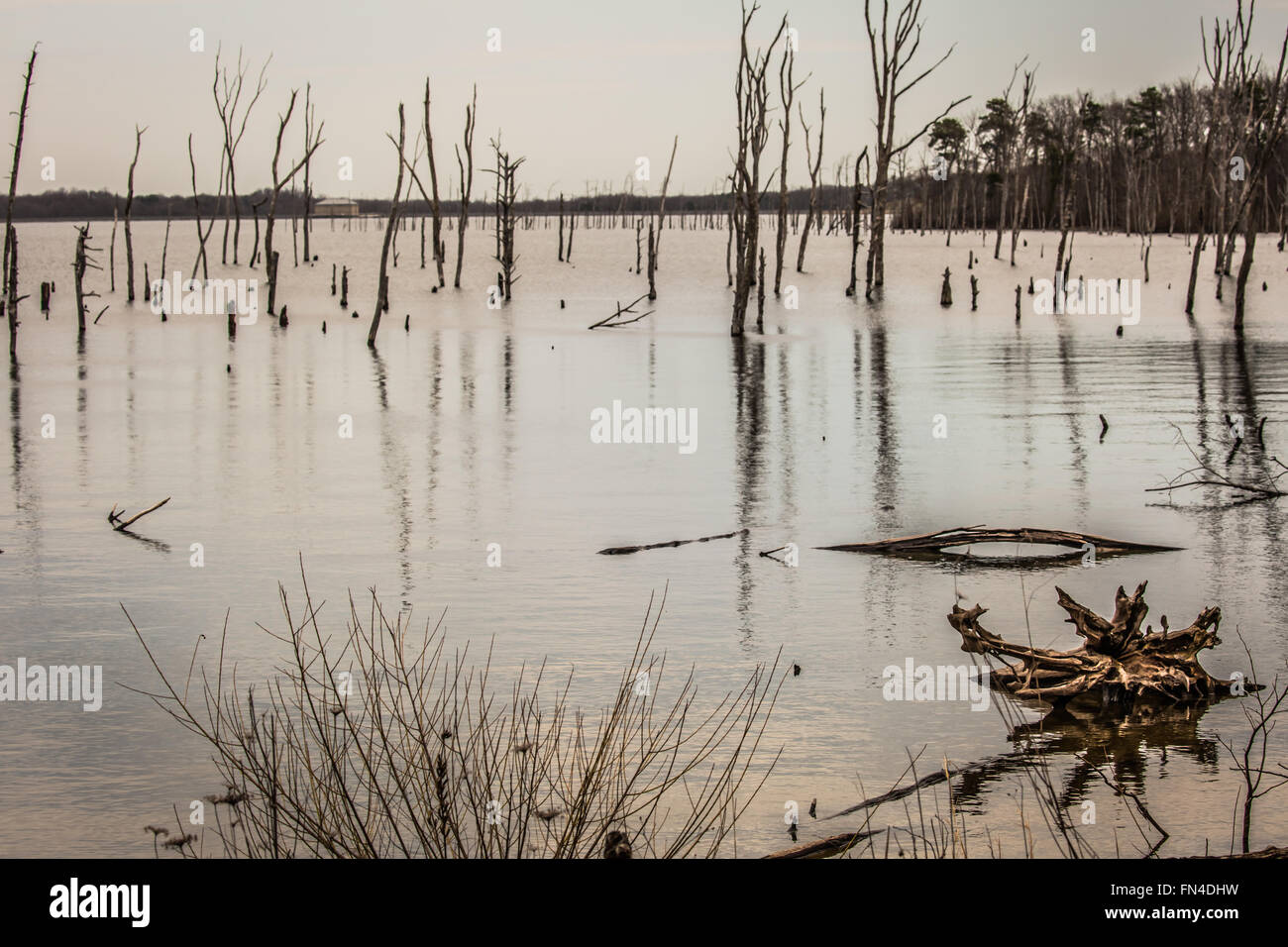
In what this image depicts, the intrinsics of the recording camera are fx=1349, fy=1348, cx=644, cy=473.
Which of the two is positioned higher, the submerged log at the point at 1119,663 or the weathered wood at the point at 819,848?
the submerged log at the point at 1119,663

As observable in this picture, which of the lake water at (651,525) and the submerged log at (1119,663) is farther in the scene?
the submerged log at (1119,663)

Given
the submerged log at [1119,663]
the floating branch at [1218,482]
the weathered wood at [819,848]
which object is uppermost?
the floating branch at [1218,482]

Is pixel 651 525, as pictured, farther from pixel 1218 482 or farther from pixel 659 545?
pixel 1218 482

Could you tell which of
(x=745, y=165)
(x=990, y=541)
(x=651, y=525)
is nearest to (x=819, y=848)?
(x=990, y=541)

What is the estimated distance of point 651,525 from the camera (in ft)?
32.1

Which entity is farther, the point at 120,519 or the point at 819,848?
the point at 120,519

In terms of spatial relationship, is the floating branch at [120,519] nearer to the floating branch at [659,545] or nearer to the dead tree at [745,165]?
the floating branch at [659,545]

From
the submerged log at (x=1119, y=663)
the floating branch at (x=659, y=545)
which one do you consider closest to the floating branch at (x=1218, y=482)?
the floating branch at (x=659, y=545)

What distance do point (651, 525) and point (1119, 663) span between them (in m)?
4.41

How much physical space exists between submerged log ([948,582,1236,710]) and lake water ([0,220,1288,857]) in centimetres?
19

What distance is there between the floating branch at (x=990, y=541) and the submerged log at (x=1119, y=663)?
1.79 metres

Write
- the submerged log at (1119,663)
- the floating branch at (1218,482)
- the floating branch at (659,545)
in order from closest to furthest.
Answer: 1. the submerged log at (1119,663)
2. the floating branch at (659,545)
3. the floating branch at (1218,482)

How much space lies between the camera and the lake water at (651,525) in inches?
208

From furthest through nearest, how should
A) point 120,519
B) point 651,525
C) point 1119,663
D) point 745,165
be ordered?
point 745,165
point 120,519
point 651,525
point 1119,663
